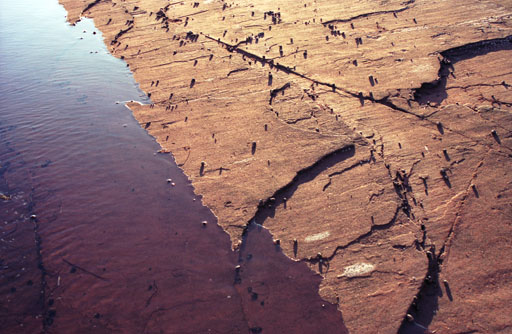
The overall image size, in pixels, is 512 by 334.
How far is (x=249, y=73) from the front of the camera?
19.8 ft

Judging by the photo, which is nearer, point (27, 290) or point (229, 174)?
point (27, 290)

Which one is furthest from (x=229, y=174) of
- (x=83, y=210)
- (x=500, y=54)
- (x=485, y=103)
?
(x=500, y=54)

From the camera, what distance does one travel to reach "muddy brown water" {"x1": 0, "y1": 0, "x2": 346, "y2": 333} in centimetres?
315

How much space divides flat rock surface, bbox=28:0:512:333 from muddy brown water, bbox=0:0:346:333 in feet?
0.60

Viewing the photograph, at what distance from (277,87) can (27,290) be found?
4152mm

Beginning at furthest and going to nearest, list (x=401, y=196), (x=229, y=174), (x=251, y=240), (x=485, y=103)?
(x=485, y=103), (x=229, y=174), (x=401, y=196), (x=251, y=240)

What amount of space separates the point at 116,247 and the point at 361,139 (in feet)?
10.5

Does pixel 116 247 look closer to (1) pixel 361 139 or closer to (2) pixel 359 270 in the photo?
(2) pixel 359 270

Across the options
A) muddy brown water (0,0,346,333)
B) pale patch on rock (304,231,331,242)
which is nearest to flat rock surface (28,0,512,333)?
pale patch on rock (304,231,331,242)

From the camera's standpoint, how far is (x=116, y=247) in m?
3.72

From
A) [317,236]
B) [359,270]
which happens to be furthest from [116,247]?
[359,270]

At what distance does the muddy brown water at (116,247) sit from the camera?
3146mm

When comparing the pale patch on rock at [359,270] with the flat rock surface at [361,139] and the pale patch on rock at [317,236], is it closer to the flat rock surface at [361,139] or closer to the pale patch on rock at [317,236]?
the flat rock surface at [361,139]

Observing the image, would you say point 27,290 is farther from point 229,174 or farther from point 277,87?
point 277,87
